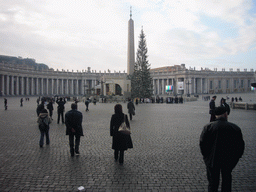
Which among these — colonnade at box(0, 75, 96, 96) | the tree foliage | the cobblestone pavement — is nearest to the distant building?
colonnade at box(0, 75, 96, 96)

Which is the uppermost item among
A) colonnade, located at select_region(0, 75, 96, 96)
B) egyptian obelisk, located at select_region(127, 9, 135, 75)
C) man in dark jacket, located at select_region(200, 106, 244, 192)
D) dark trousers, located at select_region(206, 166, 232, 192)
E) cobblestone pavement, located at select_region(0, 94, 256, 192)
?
egyptian obelisk, located at select_region(127, 9, 135, 75)

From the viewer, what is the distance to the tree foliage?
5866 centimetres

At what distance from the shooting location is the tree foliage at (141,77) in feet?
192

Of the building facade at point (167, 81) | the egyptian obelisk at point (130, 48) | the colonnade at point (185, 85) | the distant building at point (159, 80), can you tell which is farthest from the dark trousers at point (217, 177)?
the colonnade at point (185, 85)

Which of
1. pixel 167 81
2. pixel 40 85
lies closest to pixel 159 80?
pixel 167 81

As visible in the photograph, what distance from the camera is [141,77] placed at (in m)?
59.7

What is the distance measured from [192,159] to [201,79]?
106 meters

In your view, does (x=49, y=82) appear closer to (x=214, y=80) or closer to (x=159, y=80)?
(x=159, y=80)

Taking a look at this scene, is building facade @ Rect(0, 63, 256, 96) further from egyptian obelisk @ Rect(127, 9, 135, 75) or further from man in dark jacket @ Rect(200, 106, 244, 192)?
man in dark jacket @ Rect(200, 106, 244, 192)

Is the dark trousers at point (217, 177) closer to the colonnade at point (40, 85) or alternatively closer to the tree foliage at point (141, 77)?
the tree foliage at point (141, 77)

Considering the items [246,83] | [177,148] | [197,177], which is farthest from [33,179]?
[246,83]

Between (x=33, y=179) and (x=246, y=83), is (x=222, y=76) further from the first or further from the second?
(x=33, y=179)

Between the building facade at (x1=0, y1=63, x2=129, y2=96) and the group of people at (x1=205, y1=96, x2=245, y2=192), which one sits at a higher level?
the building facade at (x1=0, y1=63, x2=129, y2=96)

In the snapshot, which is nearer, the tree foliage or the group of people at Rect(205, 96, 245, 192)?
the group of people at Rect(205, 96, 245, 192)
